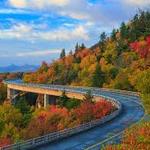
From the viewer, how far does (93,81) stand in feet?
493

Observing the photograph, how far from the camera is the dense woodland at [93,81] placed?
6681 cm

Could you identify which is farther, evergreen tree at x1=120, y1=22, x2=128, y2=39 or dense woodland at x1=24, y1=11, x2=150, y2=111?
evergreen tree at x1=120, y1=22, x2=128, y2=39

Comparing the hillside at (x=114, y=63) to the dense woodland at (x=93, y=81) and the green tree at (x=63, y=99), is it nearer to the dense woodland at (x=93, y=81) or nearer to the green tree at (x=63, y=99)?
the dense woodland at (x=93, y=81)

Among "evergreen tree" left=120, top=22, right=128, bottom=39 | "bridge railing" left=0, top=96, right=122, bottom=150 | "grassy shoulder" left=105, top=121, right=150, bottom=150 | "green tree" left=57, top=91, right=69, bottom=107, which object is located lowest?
"green tree" left=57, top=91, right=69, bottom=107

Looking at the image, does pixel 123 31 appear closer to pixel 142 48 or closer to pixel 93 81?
pixel 142 48

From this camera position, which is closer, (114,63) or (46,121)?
(46,121)

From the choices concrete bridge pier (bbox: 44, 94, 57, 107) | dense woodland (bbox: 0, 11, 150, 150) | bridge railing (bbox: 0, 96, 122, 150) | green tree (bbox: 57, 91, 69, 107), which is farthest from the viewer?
concrete bridge pier (bbox: 44, 94, 57, 107)

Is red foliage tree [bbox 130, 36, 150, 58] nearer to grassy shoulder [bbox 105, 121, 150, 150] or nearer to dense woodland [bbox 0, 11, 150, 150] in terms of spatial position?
dense woodland [bbox 0, 11, 150, 150]

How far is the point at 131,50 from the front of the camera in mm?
167000

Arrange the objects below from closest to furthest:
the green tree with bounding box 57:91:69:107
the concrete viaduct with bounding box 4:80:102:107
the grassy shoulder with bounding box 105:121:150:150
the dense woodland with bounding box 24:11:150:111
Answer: the grassy shoulder with bounding box 105:121:150:150, the green tree with bounding box 57:91:69:107, the concrete viaduct with bounding box 4:80:102:107, the dense woodland with bounding box 24:11:150:111

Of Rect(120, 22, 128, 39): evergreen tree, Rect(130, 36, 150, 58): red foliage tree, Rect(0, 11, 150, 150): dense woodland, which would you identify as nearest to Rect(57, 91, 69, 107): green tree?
Rect(0, 11, 150, 150): dense woodland

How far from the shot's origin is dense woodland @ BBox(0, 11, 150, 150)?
6681 cm

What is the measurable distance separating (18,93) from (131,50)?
5022 cm

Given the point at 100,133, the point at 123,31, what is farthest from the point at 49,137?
the point at 123,31
